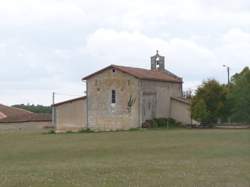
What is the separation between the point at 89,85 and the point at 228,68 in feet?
Result: 72.3

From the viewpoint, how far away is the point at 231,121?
268 ft

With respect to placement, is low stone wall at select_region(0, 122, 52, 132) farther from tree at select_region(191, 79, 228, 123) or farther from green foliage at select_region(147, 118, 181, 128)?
tree at select_region(191, 79, 228, 123)

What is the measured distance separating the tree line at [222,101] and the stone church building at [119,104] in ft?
13.1

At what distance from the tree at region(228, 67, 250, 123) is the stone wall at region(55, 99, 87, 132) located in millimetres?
18328

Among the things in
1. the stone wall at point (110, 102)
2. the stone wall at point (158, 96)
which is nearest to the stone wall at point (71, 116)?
the stone wall at point (110, 102)

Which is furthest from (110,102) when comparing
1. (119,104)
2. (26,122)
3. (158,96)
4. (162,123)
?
(26,122)

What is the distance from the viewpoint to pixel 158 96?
269ft

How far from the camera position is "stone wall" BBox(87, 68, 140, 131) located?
78.1 m

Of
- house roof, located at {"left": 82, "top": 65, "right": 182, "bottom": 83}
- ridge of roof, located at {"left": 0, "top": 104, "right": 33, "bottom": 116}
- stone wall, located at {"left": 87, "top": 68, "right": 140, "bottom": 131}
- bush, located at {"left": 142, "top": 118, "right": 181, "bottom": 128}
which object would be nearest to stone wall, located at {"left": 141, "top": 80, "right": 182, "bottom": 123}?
house roof, located at {"left": 82, "top": 65, "right": 182, "bottom": 83}

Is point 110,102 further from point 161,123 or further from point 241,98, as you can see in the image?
point 241,98

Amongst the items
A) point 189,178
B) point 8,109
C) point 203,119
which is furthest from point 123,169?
point 8,109

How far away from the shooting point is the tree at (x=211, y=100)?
75750 millimetres

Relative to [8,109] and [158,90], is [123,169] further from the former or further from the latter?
[8,109]

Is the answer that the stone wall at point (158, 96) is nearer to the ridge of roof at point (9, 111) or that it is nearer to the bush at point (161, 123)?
the bush at point (161, 123)
